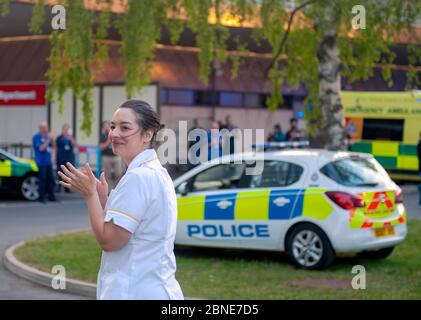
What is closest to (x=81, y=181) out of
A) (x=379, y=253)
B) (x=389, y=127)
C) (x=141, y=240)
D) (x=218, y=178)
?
(x=141, y=240)

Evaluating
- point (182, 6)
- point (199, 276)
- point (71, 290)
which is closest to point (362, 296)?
point (199, 276)

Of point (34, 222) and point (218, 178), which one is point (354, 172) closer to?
point (218, 178)

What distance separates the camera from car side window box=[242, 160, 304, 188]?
1106 cm

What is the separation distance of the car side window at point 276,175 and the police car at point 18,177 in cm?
1051

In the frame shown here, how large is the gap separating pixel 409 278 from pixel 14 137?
2293cm

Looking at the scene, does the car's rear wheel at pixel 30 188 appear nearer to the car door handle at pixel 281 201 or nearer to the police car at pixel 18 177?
the police car at pixel 18 177

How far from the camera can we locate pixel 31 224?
1565cm

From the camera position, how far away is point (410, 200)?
72.1ft

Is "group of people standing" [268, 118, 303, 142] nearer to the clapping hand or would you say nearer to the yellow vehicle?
the yellow vehicle

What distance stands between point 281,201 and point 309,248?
0.71 m

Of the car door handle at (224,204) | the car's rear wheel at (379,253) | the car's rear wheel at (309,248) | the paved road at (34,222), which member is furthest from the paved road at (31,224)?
the car's rear wheel at (379,253)

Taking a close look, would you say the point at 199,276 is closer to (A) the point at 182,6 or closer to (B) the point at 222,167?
(B) the point at 222,167

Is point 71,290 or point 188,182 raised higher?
point 188,182

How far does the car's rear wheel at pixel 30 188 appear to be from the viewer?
20.6m
